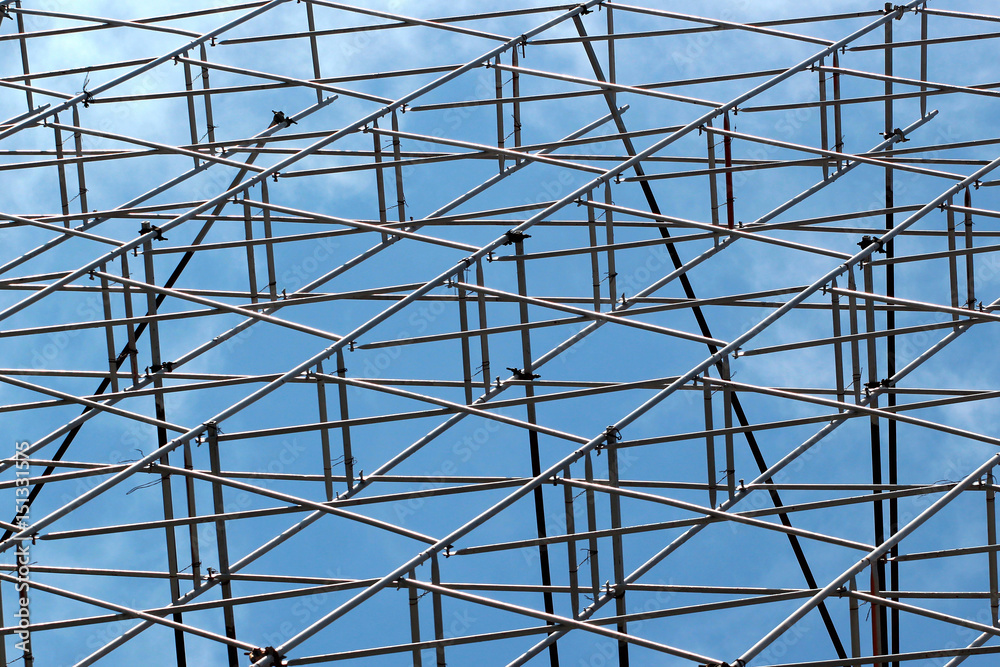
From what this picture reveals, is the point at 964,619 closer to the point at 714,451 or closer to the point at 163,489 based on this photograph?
the point at 714,451

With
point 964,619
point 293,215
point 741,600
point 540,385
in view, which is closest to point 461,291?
point 540,385

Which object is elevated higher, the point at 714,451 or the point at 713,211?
the point at 713,211

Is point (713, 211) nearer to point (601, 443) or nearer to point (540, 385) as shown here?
point (540, 385)

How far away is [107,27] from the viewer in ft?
71.5

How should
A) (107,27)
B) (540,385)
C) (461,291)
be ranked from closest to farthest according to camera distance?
(461,291) < (540,385) < (107,27)

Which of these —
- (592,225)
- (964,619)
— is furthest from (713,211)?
(964,619)

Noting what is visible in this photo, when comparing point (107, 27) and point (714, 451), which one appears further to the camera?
point (107, 27)

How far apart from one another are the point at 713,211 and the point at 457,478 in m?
4.65

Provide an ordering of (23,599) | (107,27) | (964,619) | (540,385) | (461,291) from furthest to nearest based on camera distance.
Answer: (107,27) < (540,385) < (461,291) < (23,599) < (964,619)

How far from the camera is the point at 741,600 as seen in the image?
15117 millimetres

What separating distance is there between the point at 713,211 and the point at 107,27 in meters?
9.11

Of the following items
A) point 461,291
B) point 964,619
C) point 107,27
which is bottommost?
point 964,619

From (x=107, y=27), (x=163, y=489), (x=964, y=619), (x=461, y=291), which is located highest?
(x=107, y=27)

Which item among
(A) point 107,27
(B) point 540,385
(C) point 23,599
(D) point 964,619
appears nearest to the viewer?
(D) point 964,619
